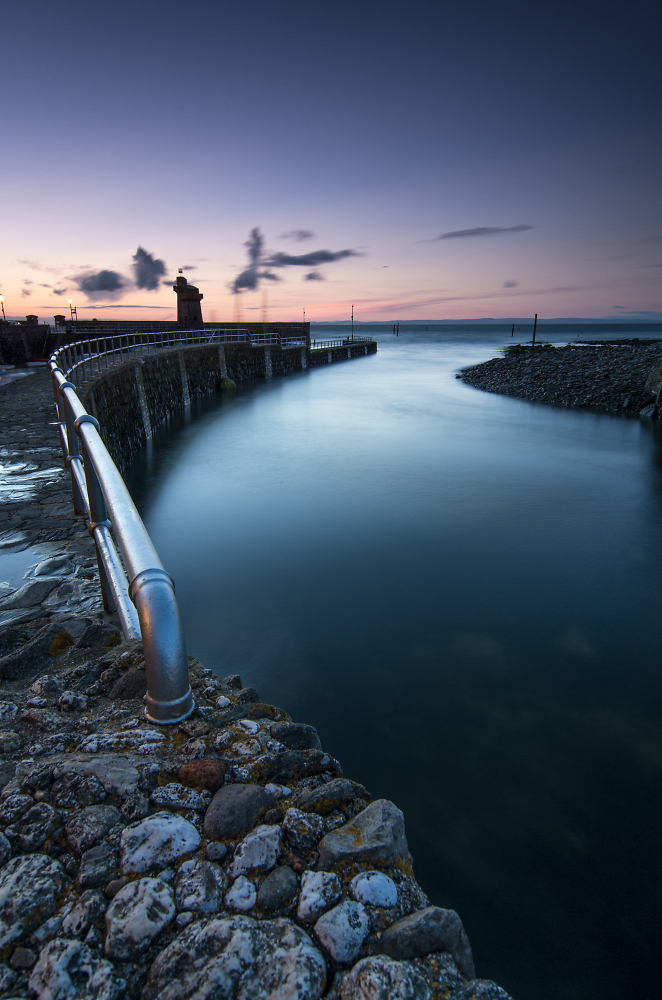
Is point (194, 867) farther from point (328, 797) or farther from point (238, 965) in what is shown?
point (328, 797)

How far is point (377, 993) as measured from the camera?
48.4 inches

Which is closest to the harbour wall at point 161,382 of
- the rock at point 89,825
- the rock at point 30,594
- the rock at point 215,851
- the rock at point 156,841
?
the rock at point 30,594

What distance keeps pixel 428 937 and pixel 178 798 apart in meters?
0.87

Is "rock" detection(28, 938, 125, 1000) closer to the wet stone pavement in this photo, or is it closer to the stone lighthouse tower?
the wet stone pavement

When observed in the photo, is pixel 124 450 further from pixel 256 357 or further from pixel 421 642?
pixel 256 357

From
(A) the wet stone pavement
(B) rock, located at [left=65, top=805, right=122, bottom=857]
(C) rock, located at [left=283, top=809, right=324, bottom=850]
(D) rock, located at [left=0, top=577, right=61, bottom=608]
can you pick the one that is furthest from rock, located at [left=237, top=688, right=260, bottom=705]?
(D) rock, located at [left=0, top=577, right=61, bottom=608]

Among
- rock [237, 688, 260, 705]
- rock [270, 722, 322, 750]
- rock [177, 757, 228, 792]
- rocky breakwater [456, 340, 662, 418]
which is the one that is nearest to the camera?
rock [177, 757, 228, 792]

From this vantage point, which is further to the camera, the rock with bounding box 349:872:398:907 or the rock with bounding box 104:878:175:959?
the rock with bounding box 349:872:398:907

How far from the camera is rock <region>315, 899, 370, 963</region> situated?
134 cm

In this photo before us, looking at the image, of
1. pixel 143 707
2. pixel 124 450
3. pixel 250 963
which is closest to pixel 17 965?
pixel 250 963

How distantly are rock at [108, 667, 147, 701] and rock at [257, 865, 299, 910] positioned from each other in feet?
3.57

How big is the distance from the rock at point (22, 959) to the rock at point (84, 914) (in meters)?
0.07

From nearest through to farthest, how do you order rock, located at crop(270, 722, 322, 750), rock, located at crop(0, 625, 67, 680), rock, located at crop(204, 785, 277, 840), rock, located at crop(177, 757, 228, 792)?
rock, located at crop(204, 785, 277, 840) < rock, located at crop(177, 757, 228, 792) < rock, located at crop(270, 722, 322, 750) < rock, located at crop(0, 625, 67, 680)

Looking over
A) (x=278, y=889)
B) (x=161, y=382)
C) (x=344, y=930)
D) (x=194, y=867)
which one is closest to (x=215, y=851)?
(x=194, y=867)
